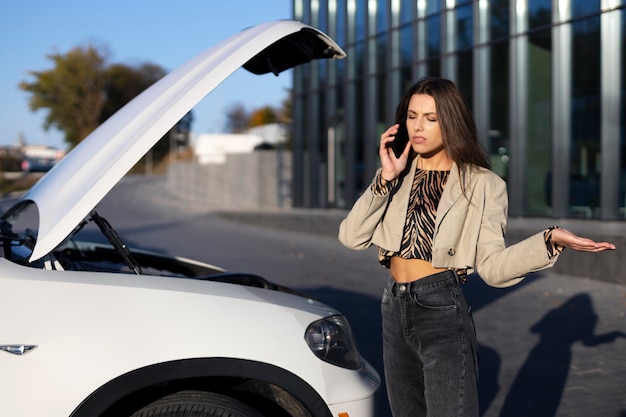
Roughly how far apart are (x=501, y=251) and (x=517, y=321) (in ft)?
18.2

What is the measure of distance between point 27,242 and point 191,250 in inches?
494

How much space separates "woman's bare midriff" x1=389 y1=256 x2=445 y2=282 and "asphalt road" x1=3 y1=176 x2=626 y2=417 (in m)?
2.23

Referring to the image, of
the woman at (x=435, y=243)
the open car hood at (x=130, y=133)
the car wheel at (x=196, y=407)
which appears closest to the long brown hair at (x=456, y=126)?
the woman at (x=435, y=243)

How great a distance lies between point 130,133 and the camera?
287cm

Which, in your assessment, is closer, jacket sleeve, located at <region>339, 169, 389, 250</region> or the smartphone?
jacket sleeve, located at <region>339, 169, 389, 250</region>

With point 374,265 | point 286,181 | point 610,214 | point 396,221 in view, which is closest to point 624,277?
point 374,265

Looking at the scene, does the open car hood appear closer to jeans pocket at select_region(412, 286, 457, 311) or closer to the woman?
the woman

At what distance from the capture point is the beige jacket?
272 cm

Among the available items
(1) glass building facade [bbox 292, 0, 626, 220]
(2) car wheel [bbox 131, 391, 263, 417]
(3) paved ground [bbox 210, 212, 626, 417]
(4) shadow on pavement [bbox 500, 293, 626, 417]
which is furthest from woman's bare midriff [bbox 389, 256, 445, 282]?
(1) glass building facade [bbox 292, 0, 626, 220]

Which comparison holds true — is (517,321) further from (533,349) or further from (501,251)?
(501,251)

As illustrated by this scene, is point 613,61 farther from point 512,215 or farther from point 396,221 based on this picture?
point 396,221

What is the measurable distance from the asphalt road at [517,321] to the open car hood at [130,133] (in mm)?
2666

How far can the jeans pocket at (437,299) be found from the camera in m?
2.77

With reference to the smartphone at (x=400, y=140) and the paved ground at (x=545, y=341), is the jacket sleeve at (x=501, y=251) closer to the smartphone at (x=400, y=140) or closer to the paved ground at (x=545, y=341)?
the smartphone at (x=400, y=140)
